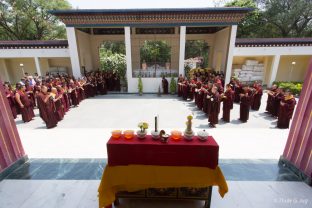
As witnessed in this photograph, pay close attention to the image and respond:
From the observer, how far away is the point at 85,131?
702 cm

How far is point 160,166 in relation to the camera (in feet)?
10.6

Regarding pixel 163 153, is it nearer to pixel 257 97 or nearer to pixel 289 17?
pixel 257 97

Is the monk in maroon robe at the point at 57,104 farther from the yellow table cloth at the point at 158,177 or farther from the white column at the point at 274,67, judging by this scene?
the white column at the point at 274,67

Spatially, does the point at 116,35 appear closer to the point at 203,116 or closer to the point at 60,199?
the point at 203,116

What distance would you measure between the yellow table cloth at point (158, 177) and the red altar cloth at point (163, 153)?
0.08 metres

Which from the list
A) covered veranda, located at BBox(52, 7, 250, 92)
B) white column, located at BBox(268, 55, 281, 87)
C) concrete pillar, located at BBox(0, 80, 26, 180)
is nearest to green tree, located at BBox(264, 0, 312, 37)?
white column, located at BBox(268, 55, 281, 87)

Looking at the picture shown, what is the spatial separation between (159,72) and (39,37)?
1805 cm

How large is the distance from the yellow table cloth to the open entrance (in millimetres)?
11593

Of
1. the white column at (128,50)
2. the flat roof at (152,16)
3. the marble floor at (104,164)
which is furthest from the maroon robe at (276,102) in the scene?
the white column at (128,50)

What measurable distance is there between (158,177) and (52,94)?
6.54 metres

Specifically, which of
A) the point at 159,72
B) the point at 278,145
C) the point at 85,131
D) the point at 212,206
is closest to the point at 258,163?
the point at 278,145

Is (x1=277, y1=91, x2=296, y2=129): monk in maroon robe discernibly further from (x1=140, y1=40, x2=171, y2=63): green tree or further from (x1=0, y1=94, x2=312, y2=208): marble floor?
(x1=140, y1=40, x2=171, y2=63): green tree

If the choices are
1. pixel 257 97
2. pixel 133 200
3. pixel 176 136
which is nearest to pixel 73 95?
pixel 133 200

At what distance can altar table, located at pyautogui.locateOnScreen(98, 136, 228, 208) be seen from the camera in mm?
3162
